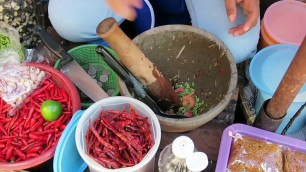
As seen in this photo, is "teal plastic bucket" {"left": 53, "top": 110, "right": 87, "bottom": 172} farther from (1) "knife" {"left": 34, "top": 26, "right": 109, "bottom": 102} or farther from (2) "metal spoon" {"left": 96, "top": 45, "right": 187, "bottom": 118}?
(1) "knife" {"left": 34, "top": 26, "right": 109, "bottom": 102}

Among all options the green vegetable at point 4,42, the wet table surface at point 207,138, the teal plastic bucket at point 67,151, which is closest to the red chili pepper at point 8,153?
the wet table surface at point 207,138

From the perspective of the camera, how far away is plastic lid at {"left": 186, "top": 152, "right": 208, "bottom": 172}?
113cm

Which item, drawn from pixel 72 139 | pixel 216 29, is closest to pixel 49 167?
pixel 72 139

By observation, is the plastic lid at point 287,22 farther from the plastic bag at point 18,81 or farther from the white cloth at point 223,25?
the plastic bag at point 18,81

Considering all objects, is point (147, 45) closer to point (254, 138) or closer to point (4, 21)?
point (254, 138)

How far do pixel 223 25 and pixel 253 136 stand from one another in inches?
23.7

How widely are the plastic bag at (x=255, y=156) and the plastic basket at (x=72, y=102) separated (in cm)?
64

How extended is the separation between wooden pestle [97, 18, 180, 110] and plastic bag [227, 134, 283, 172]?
34cm

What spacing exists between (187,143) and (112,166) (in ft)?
0.87

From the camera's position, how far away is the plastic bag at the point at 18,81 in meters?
1.55

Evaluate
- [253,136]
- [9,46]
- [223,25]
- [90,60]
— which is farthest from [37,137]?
[223,25]

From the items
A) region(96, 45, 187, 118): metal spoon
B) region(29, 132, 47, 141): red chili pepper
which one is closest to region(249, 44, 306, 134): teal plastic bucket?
region(96, 45, 187, 118): metal spoon

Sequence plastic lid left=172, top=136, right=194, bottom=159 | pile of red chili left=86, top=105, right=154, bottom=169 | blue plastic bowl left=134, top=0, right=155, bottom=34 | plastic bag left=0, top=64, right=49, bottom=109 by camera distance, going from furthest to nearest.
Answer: blue plastic bowl left=134, top=0, right=155, bottom=34
plastic bag left=0, top=64, right=49, bottom=109
pile of red chili left=86, top=105, right=154, bottom=169
plastic lid left=172, top=136, right=194, bottom=159

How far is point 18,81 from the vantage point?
1.59 m
